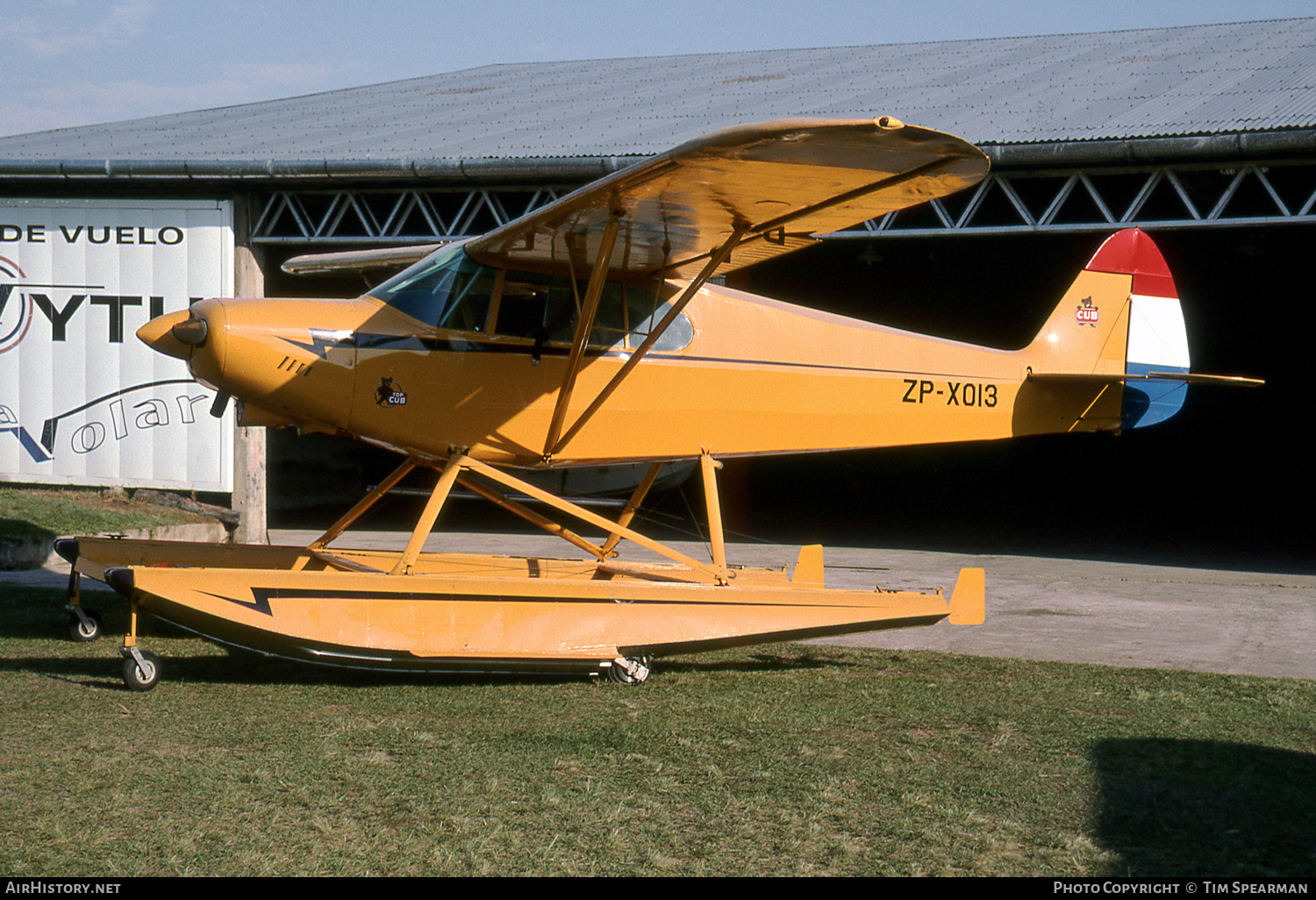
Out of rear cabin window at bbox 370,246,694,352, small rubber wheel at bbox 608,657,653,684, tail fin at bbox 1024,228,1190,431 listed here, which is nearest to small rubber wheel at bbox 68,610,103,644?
rear cabin window at bbox 370,246,694,352

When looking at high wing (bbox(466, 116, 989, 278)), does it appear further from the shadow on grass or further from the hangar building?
the hangar building

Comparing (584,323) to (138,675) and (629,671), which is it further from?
(138,675)

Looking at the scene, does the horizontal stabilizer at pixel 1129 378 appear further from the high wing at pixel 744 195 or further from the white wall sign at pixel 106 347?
the white wall sign at pixel 106 347

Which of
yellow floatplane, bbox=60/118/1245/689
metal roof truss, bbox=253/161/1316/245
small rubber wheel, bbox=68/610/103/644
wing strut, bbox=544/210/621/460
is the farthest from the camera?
metal roof truss, bbox=253/161/1316/245

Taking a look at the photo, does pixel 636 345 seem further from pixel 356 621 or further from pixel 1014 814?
pixel 1014 814

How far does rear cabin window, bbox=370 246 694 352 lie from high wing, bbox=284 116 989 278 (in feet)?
0.39

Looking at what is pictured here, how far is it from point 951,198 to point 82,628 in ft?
32.0

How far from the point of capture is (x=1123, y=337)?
28.2ft

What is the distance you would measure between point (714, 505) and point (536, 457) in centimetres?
115

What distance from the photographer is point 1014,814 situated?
3.98 metres

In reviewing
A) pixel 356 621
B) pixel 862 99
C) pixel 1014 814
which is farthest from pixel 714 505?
pixel 862 99

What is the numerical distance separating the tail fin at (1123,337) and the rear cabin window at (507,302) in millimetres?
3261

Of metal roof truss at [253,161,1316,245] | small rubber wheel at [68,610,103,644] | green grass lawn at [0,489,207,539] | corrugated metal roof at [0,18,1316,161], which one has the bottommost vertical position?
small rubber wheel at [68,610,103,644]

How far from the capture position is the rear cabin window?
650 cm
